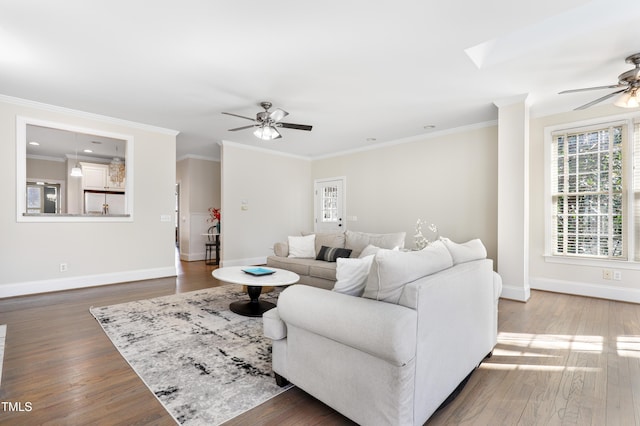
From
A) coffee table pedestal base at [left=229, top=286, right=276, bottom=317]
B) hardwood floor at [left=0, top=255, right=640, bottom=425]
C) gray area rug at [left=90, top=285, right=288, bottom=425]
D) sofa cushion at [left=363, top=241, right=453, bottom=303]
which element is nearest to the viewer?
sofa cushion at [left=363, top=241, right=453, bottom=303]

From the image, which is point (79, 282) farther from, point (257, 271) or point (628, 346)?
point (628, 346)

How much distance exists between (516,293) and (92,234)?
6.35 metres

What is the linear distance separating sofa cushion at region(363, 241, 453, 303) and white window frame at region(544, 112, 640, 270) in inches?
160

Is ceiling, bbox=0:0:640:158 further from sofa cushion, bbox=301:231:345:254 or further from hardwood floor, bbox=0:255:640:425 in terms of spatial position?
hardwood floor, bbox=0:255:640:425

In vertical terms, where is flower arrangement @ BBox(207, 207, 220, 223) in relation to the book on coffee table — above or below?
above

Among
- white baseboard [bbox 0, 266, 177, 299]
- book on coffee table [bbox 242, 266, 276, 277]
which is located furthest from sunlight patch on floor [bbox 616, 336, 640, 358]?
white baseboard [bbox 0, 266, 177, 299]

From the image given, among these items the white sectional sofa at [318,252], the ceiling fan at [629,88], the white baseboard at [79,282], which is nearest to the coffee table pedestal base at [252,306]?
the white sectional sofa at [318,252]

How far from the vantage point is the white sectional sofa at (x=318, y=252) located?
4.20 m

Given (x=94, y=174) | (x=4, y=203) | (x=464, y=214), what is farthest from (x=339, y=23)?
(x=94, y=174)

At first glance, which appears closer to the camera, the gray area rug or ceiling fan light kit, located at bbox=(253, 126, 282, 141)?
the gray area rug

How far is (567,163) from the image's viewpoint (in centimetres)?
457

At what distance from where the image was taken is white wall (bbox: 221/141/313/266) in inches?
254

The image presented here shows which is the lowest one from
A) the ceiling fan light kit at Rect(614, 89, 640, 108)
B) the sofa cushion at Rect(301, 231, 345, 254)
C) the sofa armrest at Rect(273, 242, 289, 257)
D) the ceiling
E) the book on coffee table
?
the book on coffee table

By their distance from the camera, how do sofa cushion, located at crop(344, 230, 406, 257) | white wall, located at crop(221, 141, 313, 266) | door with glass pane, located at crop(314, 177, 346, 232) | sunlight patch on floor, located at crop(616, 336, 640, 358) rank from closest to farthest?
sunlight patch on floor, located at crop(616, 336, 640, 358)
sofa cushion, located at crop(344, 230, 406, 257)
white wall, located at crop(221, 141, 313, 266)
door with glass pane, located at crop(314, 177, 346, 232)
